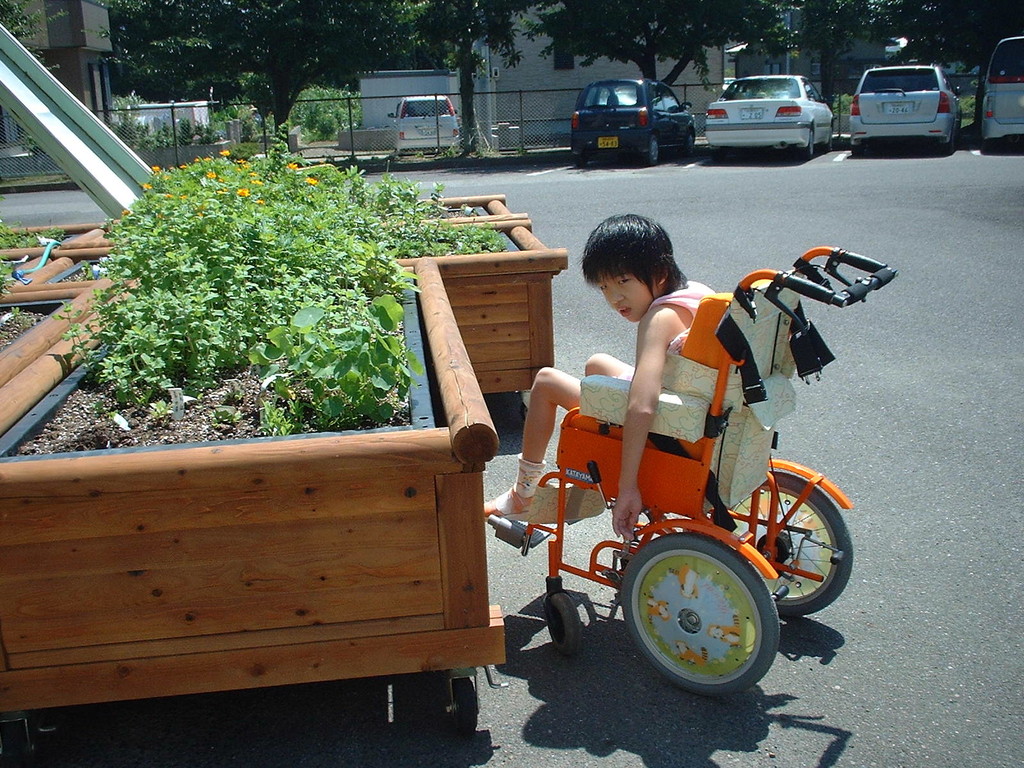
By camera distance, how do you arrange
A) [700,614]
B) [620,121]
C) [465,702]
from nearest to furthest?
1. [465,702]
2. [700,614]
3. [620,121]

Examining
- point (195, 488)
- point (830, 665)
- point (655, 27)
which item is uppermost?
point (655, 27)

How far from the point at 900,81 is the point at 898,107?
0.75 metres

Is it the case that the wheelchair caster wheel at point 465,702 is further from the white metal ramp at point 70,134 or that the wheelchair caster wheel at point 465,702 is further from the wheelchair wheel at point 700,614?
the white metal ramp at point 70,134

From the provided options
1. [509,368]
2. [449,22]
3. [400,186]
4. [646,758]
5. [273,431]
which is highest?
[449,22]

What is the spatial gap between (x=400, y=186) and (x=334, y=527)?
4253mm

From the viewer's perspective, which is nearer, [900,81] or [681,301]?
[681,301]

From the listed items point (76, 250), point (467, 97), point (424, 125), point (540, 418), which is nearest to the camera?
point (540, 418)

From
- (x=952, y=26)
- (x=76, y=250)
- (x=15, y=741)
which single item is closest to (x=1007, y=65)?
(x=952, y=26)

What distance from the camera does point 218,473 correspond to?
271cm

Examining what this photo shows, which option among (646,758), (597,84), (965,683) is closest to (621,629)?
(646,758)

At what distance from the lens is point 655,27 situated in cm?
2805

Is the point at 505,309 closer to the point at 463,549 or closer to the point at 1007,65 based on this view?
the point at 463,549

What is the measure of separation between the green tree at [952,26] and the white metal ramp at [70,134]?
21109 mm

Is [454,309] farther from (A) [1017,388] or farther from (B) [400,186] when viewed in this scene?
(A) [1017,388]
